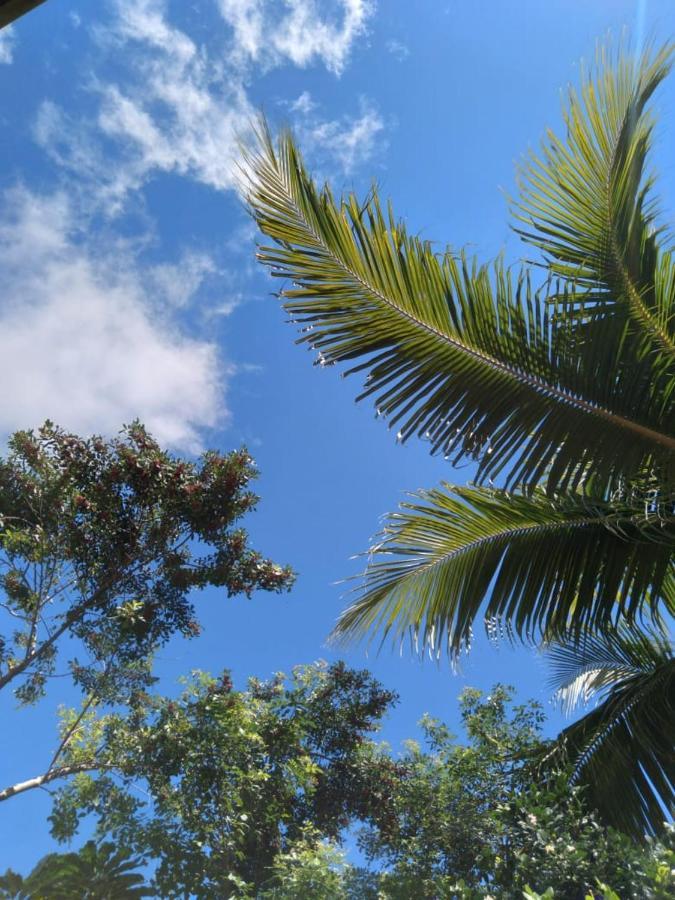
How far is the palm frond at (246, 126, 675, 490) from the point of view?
2971 mm

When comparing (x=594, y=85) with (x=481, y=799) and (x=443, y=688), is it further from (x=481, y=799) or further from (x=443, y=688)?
(x=443, y=688)

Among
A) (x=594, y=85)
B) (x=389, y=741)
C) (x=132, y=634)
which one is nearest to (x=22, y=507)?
A: (x=132, y=634)

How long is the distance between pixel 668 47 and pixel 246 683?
1279cm

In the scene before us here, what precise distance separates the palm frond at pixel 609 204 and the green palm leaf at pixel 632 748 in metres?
2.09

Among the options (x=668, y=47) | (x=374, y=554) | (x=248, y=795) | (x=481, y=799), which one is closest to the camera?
(x=668, y=47)

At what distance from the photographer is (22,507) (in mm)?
10844

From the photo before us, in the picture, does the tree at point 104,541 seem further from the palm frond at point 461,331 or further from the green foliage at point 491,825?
the palm frond at point 461,331

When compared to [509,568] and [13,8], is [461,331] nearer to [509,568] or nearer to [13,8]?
[509,568]

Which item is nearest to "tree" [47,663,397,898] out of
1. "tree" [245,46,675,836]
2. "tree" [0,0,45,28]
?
"tree" [245,46,675,836]

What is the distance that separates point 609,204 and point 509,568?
6.53ft

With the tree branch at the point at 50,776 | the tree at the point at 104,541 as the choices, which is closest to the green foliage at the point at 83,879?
the tree branch at the point at 50,776

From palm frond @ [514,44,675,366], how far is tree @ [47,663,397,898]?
6601mm

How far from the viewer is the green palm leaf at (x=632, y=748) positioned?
384 centimetres

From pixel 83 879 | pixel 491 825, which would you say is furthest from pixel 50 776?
pixel 491 825
